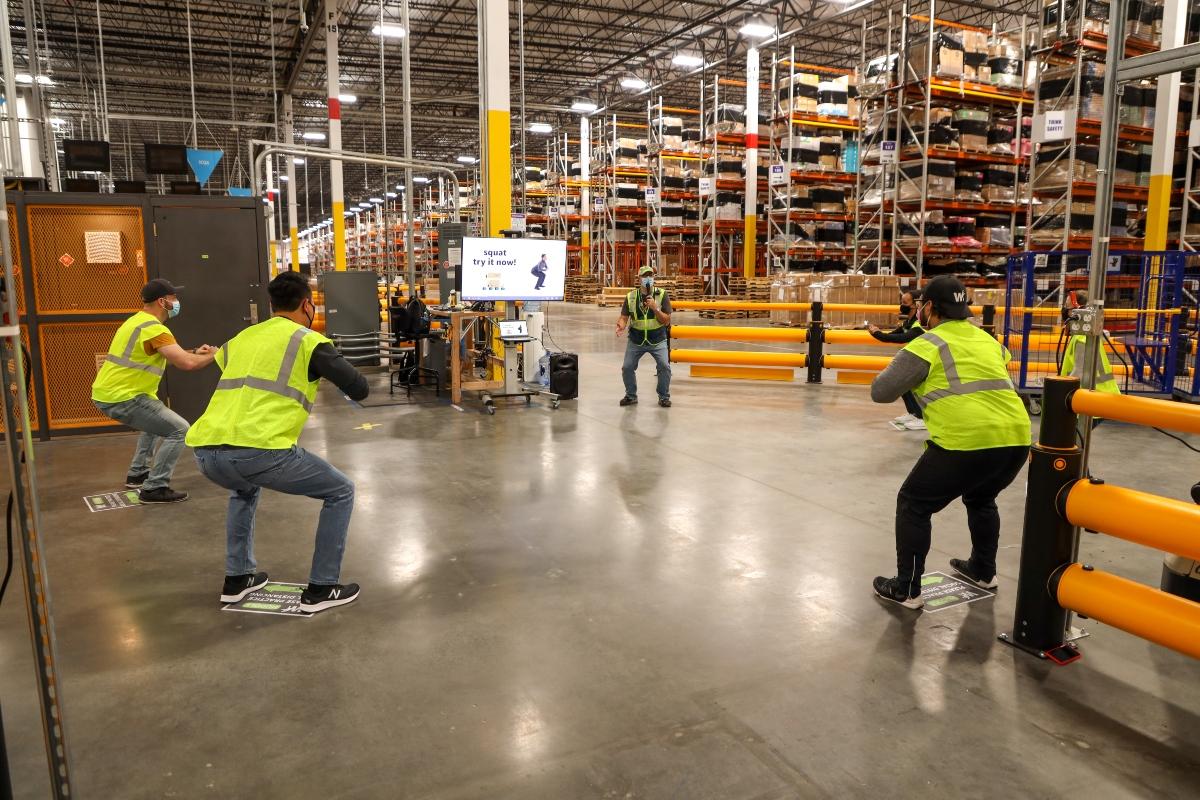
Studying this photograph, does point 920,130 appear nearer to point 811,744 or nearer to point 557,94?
point 811,744

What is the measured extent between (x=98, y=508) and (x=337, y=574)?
2.94m

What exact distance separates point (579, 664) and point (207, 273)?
7281 millimetres

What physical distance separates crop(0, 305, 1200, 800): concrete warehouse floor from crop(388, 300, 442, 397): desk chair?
5.02 m

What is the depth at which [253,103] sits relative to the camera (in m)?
30.8

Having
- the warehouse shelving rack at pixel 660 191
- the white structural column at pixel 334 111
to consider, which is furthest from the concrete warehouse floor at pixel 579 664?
the warehouse shelving rack at pixel 660 191

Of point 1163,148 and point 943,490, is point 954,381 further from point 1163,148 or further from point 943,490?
point 1163,148

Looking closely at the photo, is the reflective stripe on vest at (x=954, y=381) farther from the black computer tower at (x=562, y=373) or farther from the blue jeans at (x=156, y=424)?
the black computer tower at (x=562, y=373)

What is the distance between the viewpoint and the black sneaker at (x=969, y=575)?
15.1 feet

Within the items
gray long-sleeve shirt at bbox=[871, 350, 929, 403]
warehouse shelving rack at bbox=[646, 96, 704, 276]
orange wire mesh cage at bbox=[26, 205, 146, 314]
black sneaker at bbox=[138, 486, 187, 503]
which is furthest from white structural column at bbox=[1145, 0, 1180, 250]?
black sneaker at bbox=[138, 486, 187, 503]

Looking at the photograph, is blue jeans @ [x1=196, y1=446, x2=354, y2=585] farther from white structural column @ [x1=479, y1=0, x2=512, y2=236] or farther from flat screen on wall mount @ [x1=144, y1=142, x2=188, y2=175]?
white structural column @ [x1=479, y1=0, x2=512, y2=236]

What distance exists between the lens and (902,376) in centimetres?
402

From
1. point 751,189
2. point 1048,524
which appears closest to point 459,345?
point 1048,524

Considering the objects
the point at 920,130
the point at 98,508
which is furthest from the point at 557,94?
the point at 98,508

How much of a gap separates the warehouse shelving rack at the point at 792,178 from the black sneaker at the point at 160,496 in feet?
54.7
